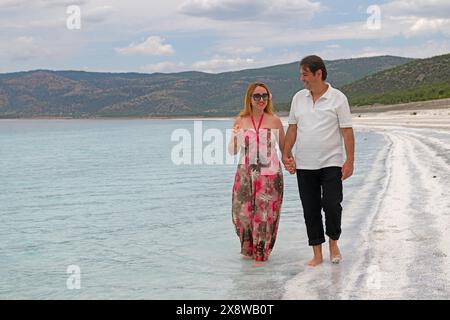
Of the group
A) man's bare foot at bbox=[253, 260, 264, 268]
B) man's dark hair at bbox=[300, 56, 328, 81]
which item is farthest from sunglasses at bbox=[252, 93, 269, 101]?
man's bare foot at bbox=[253, 260, 264, 268]

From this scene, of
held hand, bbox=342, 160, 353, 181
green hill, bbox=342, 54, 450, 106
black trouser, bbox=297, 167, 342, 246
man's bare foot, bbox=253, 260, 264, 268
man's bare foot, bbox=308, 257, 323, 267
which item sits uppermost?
green hill, bbox=342, 54, 450, 106

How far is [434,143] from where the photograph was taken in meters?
20.7

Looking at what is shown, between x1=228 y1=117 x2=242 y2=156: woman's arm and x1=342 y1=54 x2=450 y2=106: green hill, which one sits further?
x1=342 y1=54 x2=450 y2=106: green hill

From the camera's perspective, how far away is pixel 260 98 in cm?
616

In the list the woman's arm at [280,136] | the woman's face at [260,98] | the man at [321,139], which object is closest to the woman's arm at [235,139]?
the woman's face at [260,98]

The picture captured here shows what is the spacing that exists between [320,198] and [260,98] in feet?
3.54

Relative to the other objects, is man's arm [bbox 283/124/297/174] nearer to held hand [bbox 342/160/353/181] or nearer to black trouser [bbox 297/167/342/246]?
black trouser [bbox 297/167/342/246]

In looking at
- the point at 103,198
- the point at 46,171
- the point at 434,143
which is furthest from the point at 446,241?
the point at 46,171

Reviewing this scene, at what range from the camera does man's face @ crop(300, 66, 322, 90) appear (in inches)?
229

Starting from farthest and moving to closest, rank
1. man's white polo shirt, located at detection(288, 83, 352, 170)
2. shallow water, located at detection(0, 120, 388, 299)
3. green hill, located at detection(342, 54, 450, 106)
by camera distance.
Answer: green hill, located at detection(342, 54, 450, 106) < shallow water, located at detection(0, 120, 388, 299) < man's white polo shirt, located at detection(288, 83, 352, 170)

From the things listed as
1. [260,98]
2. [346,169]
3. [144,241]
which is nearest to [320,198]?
[346,169]

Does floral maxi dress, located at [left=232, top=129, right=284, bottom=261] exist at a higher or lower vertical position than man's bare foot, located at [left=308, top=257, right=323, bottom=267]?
higher

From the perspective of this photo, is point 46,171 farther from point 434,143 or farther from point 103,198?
point 434,143
